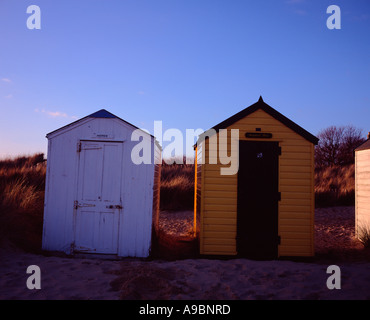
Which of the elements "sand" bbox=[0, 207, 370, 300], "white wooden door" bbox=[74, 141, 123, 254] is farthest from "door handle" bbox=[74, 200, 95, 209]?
"sand" bbox=[0, 207, 370, 300]

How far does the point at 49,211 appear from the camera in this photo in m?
6.38

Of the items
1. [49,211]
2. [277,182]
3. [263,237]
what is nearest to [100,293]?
[49,211]

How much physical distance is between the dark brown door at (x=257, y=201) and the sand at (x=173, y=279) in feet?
1.72

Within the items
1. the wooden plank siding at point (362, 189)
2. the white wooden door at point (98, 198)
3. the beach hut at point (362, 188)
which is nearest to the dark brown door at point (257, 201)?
the white wooden door at point (98, 198)

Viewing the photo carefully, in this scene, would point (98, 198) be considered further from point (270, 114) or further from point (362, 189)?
point (362, 189)

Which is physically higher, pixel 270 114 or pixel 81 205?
pixel 270 114

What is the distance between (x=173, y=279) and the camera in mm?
4785

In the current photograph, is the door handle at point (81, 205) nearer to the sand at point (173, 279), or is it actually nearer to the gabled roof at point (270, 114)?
the sand at point (173, 279)

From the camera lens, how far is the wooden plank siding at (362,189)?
867cm

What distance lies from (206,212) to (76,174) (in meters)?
3.18

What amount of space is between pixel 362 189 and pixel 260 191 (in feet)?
14.9

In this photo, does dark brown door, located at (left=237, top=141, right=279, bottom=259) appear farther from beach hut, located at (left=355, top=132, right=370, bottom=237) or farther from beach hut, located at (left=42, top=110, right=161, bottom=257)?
beach hut, located at (left=355, top=132, right=370, bottom=237)

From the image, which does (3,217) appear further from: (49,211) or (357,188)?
(357,188)

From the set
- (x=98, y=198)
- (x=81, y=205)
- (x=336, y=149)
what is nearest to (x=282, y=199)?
(x=98, y=198)
